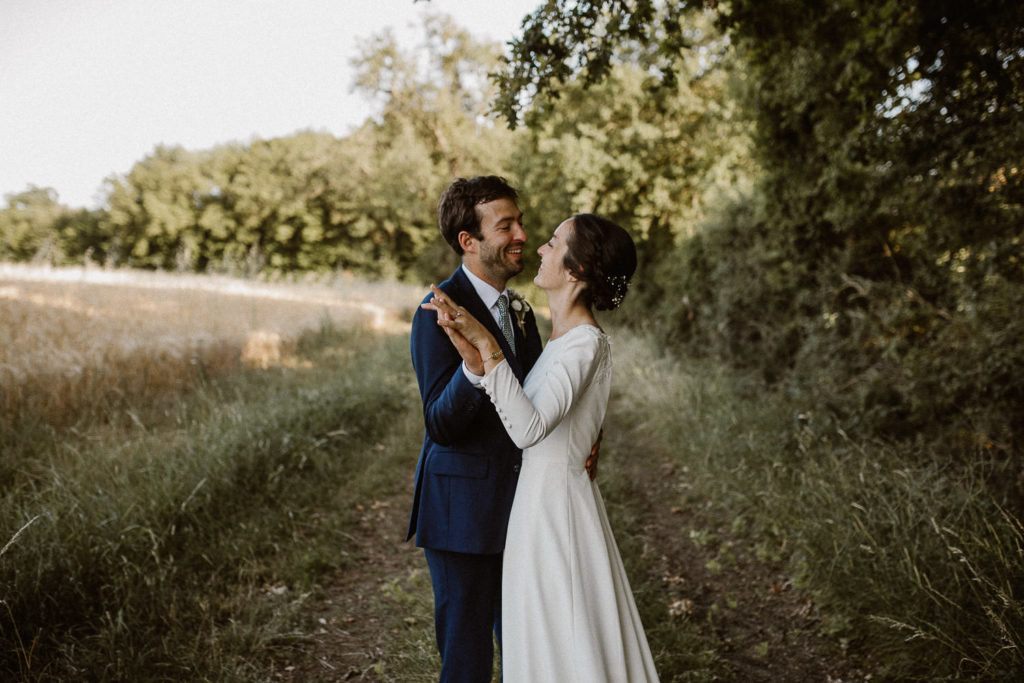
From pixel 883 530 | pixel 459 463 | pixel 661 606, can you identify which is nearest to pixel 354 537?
pixel 661 606

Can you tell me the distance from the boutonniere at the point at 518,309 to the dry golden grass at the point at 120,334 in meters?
5.41

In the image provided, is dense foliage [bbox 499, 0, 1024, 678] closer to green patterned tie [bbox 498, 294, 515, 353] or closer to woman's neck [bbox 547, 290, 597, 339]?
green patterned tie [bbox 498, 294, 515, 353]

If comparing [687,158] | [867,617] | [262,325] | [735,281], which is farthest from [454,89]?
[867,617]

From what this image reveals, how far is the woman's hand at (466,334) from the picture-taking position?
1973mm

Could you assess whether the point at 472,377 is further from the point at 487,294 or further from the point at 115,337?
the point at 115,337

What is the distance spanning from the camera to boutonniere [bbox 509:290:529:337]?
2685 mm

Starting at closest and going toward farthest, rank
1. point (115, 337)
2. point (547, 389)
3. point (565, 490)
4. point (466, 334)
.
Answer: point (466, 334) → point (547, 389) → point (565, 490) → point (115, 337)

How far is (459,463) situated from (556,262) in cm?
89

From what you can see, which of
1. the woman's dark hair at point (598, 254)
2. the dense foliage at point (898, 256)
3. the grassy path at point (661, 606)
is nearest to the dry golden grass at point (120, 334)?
the grassy path at point (661, 606)

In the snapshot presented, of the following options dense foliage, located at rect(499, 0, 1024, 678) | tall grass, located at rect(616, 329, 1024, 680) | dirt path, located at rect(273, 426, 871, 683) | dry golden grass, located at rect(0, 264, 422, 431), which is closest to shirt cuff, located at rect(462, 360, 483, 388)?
dense foliage, located at rect(499, 0, 1024, 678)

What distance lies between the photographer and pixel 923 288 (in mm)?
6109

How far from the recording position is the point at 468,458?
2344 mm

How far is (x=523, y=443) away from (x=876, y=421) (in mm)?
5148

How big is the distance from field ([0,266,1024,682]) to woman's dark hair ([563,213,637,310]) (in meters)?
2.38
